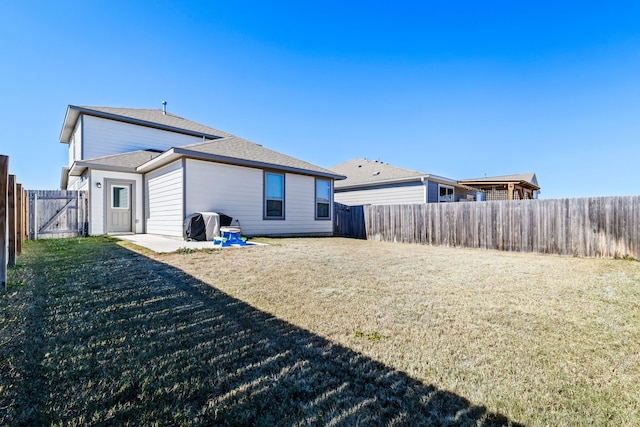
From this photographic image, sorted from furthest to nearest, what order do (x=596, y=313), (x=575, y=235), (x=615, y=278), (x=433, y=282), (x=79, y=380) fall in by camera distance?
(x=575, y=235) < (x=615, y=278) < (x=433, y=282) < (x=596, y=313) < (x=79, y=380)

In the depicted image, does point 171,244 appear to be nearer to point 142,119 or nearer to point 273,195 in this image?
point 273,195

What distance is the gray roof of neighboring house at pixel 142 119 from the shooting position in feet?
42.4

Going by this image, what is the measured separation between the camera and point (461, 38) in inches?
450

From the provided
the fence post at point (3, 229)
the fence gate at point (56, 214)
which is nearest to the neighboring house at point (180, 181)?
the fence gate at point (56, 214)

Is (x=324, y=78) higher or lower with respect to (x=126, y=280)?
higher

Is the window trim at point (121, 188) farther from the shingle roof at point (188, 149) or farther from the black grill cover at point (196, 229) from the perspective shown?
the black grill cover at point (196, 229)

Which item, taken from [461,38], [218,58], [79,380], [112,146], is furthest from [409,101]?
[79,380]

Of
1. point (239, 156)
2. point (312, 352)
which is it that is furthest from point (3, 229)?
point (239, 156)

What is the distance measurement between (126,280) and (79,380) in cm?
256

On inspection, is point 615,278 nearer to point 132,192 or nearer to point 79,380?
point 79,380

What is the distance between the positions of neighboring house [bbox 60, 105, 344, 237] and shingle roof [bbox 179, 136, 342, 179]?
4cm

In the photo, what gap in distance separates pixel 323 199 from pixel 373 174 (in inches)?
213

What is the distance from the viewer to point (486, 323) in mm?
2615

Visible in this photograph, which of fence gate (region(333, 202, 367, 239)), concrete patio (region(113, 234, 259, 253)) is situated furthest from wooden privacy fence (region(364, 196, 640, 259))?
concrete patio (region(113, 234, 259, 253))
